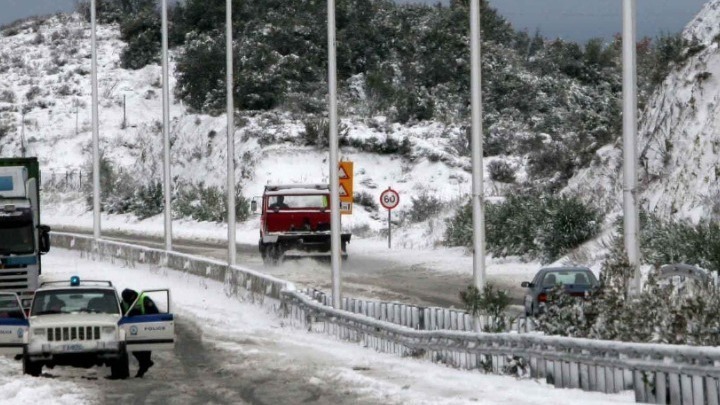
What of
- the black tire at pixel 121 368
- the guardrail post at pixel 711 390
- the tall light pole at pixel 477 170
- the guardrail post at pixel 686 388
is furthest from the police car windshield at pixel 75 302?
the guardrail post at pixel 711 390

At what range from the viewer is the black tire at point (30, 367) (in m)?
21.1

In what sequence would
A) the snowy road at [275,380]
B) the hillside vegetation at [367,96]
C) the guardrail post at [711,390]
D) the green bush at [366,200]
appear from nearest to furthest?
the guardrail post at [711,390]
the snowy road at [275,380]
the green bush at [366,200]
the hillside vegetation at [367,96]

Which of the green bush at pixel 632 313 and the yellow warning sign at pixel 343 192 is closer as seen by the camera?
the green bush at pixel 632 313

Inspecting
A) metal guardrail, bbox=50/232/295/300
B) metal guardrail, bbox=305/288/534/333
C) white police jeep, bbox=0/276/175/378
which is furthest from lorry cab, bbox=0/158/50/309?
white police jeep, bbox=0/276/175/378

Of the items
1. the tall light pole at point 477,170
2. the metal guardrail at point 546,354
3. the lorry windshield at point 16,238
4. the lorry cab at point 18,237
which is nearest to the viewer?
the metal guardrail at point 546,354

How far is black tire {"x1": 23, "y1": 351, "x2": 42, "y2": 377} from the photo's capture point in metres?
21.1

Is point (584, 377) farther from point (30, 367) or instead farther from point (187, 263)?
point (187, 263)

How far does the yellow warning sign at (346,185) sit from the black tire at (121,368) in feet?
45.2

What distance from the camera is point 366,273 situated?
143 feet

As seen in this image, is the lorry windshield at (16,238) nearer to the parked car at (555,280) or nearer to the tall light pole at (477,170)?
the parked car at (555,280)

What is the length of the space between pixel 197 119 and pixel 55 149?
652 inches

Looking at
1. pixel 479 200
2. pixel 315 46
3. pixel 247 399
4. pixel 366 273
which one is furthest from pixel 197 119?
pixel 247 399

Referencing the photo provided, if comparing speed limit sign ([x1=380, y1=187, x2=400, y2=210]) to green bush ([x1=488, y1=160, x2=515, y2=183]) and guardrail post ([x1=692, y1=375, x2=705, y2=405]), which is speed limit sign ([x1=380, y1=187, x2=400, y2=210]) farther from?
guardrail post ([x1=692, y1=375, x2=705, y2=405])

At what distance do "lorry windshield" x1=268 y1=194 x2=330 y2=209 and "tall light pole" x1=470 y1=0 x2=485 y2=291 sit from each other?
2092 cm
